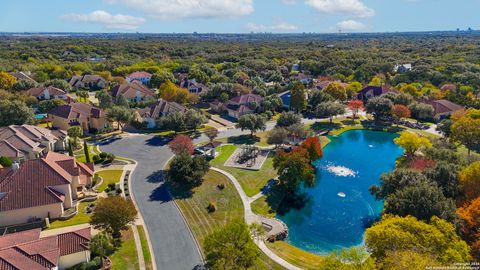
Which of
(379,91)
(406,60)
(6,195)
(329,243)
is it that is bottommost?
(329,243)

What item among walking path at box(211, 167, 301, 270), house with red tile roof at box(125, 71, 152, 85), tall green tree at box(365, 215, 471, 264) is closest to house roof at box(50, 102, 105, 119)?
walking path at box(211, 167, 301, 270)

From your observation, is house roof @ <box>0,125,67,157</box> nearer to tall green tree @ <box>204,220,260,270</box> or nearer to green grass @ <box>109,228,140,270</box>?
green grass @ <box>109,228,140,270</box>

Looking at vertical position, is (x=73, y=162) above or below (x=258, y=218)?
above

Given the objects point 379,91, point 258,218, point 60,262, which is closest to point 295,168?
point 258,218

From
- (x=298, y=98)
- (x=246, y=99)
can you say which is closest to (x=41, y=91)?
(x=246, y=99)

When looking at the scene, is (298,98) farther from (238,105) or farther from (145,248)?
(145,248)

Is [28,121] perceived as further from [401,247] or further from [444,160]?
[444,160]

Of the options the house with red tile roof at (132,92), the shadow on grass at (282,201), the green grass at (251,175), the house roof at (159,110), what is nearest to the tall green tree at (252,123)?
the green grass at (251,175)
